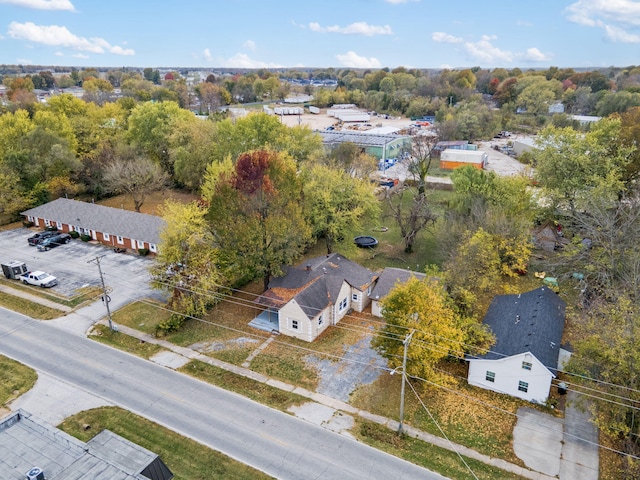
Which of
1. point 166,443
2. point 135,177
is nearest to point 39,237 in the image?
point 135,177

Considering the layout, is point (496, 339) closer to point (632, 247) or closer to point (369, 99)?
point (632, 247)

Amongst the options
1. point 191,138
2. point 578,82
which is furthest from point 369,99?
point 191,138

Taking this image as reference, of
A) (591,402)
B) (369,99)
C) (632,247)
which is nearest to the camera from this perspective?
(591,402)

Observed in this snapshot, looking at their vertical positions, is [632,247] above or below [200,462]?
above

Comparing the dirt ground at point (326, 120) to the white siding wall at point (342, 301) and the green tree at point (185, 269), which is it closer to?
the green tree at point (185, 269)

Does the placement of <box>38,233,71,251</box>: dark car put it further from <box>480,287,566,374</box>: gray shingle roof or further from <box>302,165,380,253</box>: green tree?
<box>480,287,566,374</box>: gray shingle roof

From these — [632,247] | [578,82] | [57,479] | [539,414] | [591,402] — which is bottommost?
[539,414]

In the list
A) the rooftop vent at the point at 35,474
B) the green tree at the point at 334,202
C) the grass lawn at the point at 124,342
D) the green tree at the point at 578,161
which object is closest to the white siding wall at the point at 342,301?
the green tree at the point at 334,202
